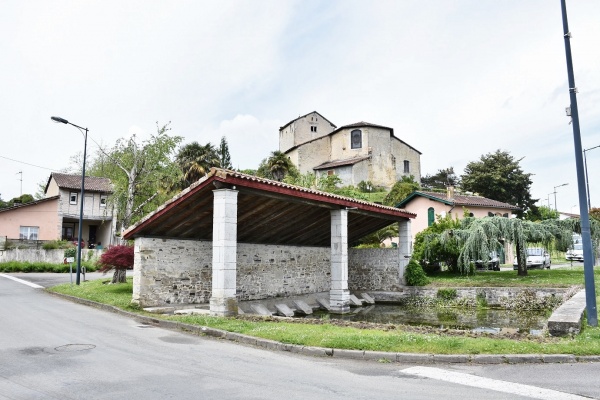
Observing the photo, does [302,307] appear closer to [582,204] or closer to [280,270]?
[280,270]

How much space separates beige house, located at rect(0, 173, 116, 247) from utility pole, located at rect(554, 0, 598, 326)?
36769mm

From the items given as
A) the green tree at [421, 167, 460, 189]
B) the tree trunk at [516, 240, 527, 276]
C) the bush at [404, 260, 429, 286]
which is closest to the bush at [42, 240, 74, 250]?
the bush at [404, 260, 429, 286]

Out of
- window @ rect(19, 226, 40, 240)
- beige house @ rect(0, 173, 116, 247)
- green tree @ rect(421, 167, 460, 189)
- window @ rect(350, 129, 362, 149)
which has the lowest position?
window @ rect(19, 226, 40, 240)

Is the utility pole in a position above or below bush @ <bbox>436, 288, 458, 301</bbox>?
above

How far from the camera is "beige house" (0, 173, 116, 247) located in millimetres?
40281

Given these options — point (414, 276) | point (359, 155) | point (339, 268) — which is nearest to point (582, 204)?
point (339, 268)

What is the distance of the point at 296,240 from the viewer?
63.4ft

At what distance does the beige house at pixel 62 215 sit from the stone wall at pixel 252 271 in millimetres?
25384

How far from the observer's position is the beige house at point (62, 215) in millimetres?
40281

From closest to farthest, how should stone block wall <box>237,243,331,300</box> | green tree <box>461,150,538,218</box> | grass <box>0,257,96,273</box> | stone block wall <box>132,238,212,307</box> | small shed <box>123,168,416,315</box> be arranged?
small shed <box>123,168,416,315</box> → stone block wall <box>132,238,212,307</box> → stone block wall <box>237,243,331,300</box> → grass <box>0,257,96,273</box> → green tree <box>461,150,538,218</box>

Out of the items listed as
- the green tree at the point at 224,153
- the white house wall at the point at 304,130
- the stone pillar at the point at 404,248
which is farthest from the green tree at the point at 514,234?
the green tree at the point at 224,153

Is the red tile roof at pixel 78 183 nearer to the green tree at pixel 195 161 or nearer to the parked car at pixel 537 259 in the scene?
the green tree at pixel 195 161

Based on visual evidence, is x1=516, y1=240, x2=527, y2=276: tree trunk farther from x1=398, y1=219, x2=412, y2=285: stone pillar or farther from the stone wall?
the stone wall

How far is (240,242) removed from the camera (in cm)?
1662
